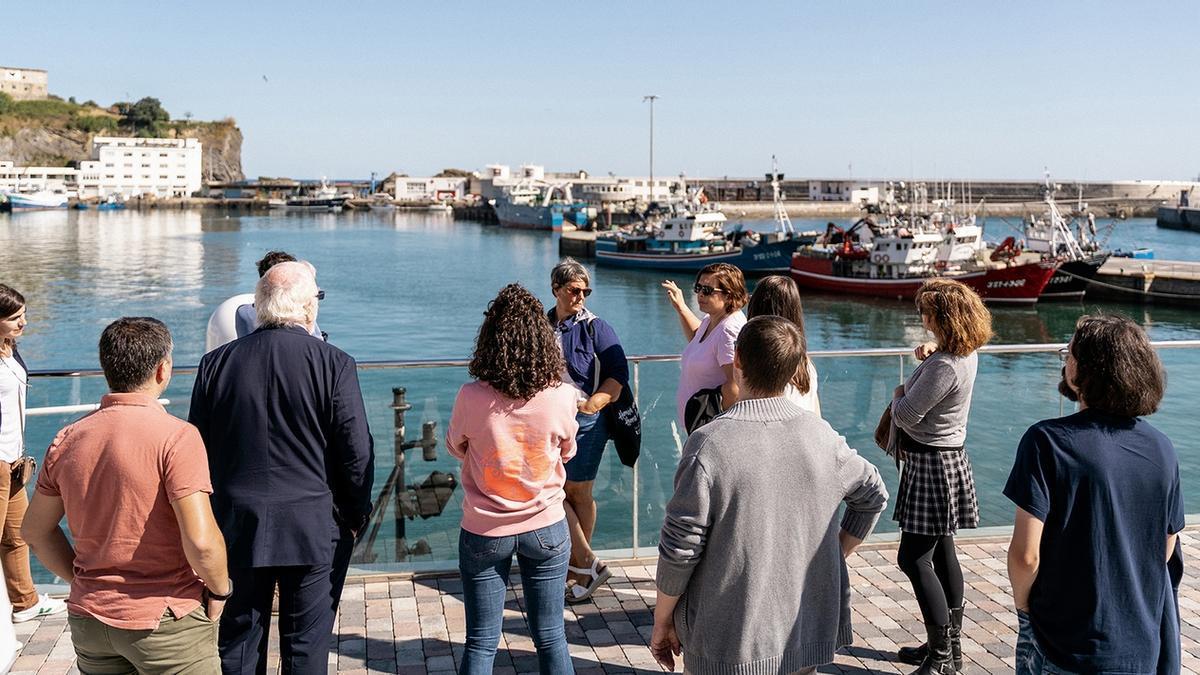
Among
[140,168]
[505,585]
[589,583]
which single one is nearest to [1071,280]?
A: [589,583]

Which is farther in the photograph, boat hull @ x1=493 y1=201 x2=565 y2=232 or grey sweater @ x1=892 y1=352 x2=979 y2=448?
boat hull @ x1=493 y1=201 x2=565 y2=232

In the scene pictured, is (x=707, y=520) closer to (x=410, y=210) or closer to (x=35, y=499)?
(x=35, y=499)

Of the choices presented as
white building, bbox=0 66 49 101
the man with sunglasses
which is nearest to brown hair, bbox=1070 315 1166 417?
the man with sunglasses

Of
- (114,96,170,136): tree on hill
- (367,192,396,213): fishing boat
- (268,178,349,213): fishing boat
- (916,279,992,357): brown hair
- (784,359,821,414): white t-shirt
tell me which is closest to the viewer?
(784,359,821,414): white t-shirt

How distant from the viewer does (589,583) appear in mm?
4805

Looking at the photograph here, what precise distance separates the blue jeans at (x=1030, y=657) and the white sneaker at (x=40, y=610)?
377cm

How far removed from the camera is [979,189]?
506ft

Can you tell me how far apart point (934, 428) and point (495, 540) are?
1.69 metres

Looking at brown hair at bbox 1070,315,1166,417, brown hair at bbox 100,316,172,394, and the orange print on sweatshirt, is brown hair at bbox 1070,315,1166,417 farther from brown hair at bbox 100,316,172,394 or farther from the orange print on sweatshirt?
brown hair at bbox 100,316,172,394

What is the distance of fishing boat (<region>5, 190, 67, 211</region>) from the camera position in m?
119

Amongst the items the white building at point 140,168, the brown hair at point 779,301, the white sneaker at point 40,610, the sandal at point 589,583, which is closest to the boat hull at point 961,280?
the sandal at point 589,583

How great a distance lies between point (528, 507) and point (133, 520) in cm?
117

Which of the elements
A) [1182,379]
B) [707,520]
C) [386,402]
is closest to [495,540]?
[707,520]

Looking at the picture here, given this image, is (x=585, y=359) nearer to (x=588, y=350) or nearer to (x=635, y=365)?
(x=588, y=350)
